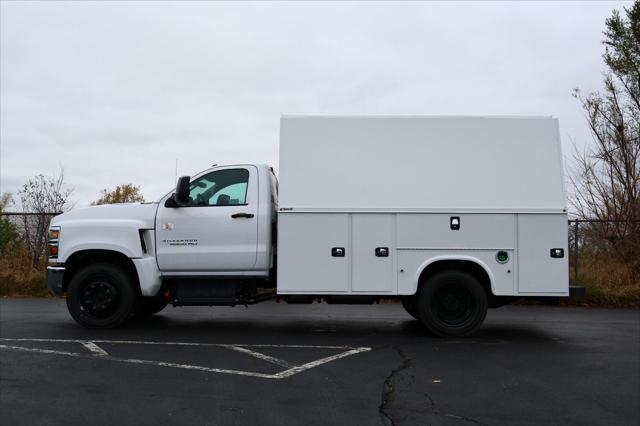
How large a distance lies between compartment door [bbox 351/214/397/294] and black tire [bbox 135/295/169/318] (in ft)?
10.3

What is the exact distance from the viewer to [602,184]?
45.9ft

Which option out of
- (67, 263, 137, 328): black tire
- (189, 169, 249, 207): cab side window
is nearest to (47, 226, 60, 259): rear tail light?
(67, 263, 137, 328): black tire

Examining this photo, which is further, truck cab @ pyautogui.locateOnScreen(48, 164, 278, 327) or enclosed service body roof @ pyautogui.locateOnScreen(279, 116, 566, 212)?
truck cab @ pyautogui.locateOnScreen(48, 164, 278, 327)

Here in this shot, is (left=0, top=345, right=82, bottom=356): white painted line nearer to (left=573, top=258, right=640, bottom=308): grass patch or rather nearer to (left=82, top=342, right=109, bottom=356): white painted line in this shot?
(left=82, top=342, right=109, bottom=356): white painted line

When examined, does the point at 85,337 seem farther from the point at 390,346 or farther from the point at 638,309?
the point at 638,309

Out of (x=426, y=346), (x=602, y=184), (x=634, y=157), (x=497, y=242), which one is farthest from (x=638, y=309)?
(x=426, y=346)

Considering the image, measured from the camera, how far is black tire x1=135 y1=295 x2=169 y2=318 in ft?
28.9

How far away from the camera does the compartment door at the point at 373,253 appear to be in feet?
24.9

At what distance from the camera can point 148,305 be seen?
9141 millimetres

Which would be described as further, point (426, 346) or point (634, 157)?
point (634, 157)

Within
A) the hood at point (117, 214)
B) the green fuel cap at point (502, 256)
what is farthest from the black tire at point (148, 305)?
the green fuel cap at point (502, 256)

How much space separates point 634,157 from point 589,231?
266cm

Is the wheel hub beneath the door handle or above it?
beneath

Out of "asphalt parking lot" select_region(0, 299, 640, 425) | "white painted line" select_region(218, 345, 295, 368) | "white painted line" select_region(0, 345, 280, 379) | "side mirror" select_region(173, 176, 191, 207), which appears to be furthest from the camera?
"side mirror" select_region(173, 176, 191, 207)
